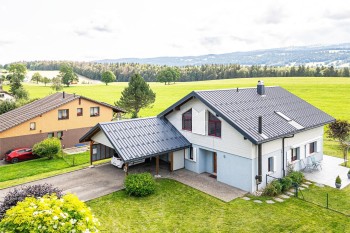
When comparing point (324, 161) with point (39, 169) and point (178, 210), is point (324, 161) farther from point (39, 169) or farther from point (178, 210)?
point (39, 169)

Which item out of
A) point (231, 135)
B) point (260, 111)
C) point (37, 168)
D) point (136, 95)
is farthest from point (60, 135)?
point (260, 111)

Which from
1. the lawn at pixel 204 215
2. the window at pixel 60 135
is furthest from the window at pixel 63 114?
the lawn at pixel 204 215

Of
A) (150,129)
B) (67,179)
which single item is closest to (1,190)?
(67,179)

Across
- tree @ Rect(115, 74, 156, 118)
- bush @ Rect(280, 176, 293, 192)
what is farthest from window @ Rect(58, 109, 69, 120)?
bush @ Rect(280, 176, 293, 192)

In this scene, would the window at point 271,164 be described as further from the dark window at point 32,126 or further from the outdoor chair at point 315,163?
the dark window at point 32,126

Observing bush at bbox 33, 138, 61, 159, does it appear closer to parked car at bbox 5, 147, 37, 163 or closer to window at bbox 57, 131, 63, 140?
parked car at bbox 5, 147, 37, 163

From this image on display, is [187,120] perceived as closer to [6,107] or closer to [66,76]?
[6,107]
